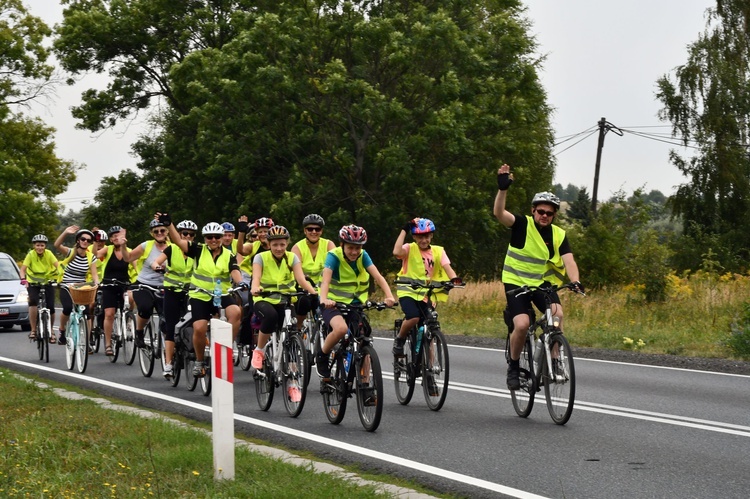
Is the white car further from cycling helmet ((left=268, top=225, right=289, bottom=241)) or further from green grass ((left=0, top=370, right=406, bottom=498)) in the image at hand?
green grass ((left=0, top=370, right=406, bottom=498))

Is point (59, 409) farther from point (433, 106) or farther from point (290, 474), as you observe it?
point (433, 106)

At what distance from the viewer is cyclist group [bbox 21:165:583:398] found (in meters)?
10.0

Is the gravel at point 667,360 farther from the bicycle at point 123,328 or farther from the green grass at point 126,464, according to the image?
the green grass at point 126,464

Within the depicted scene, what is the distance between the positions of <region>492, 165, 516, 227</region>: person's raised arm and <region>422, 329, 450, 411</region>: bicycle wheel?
158cm

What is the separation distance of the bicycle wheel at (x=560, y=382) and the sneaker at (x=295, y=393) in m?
2.20

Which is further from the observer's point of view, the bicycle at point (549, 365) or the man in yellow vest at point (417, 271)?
the man in yellow vest at point (417, 271)

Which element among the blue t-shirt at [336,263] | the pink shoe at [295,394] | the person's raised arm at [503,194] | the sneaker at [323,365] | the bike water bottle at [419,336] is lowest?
the pink shoe at [295,394]

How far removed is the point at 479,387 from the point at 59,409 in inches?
179

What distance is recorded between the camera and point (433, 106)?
3606cm

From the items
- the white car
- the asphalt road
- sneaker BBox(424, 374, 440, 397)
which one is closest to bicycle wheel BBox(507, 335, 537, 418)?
the asphalt road

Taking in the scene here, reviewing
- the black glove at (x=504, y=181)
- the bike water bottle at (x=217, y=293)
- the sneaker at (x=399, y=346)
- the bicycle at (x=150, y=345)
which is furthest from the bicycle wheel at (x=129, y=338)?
the black glove at (x=504, y=181)

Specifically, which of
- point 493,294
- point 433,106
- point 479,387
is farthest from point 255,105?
point 479,387

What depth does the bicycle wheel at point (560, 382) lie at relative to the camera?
953cm

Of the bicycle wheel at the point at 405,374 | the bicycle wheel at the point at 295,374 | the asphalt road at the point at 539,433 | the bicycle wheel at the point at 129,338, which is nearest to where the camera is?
the asphalt road at the point at 539,433
